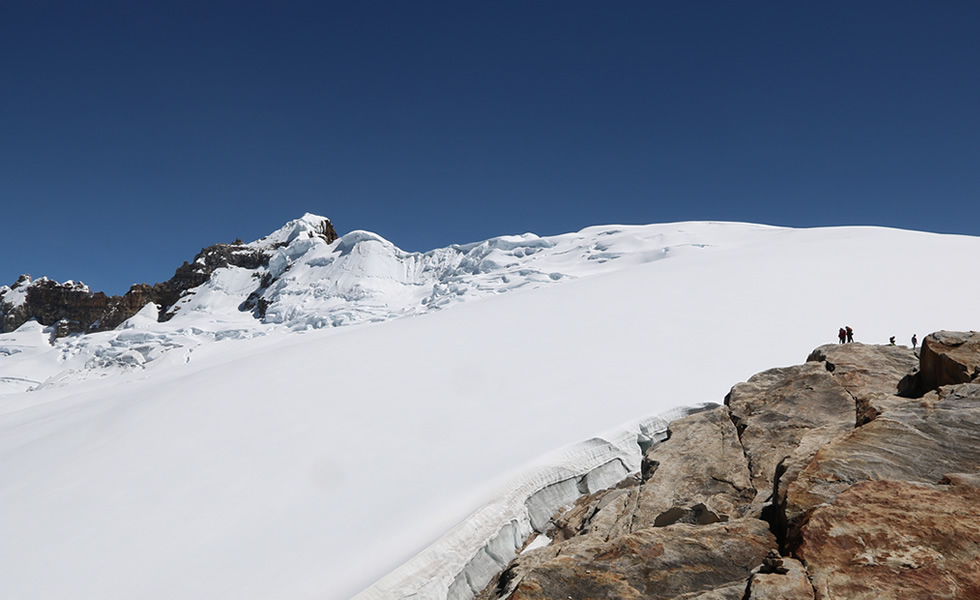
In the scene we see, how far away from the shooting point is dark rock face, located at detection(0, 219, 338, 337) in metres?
78.5

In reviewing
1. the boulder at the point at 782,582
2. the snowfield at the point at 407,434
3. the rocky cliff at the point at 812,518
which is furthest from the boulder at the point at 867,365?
the boulder at the point at 782,582

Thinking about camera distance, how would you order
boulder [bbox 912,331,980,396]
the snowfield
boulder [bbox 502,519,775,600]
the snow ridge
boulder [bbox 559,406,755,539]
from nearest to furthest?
boulder [bbox 502,519,775,600] → boulder [bbox 559,406,755,539] → boulder [bbox 912,331,980,396] → the snowfield → the snow ridge

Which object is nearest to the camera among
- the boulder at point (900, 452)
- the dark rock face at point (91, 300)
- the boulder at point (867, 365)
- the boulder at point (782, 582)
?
the boulder at point (782, 582)

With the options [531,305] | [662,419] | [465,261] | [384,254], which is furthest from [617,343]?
[384,254]

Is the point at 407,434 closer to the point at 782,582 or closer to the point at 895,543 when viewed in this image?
the point at 782,582

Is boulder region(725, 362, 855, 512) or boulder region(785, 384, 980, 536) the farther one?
boulder region(725, 362, 855, 512)

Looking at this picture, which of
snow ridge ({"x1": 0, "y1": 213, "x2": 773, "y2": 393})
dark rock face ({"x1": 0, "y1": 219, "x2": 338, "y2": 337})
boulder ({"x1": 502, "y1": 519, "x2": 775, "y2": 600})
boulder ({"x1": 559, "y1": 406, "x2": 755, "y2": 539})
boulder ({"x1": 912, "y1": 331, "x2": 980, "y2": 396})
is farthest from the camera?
dark rock face ({"x1": 0, "y1": 219, "x2": 338, "y2": 337})

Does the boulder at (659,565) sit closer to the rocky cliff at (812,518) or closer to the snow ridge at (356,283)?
the rocky cliff at (812,518)

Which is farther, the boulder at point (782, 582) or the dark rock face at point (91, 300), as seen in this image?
the dark rock face at point (91, 300)

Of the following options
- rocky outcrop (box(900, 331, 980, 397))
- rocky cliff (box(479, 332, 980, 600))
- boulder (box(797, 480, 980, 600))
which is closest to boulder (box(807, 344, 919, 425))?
rocky outcrop (box(900, 331, 980, 397))

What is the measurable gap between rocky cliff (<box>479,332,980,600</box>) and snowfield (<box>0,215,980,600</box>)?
117 cm

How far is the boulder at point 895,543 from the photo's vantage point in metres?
2.60

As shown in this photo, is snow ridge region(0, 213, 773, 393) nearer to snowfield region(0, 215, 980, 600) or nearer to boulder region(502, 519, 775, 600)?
snowfield region(0, 215, 980, 600)

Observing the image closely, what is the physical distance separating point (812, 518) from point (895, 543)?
0.41m
